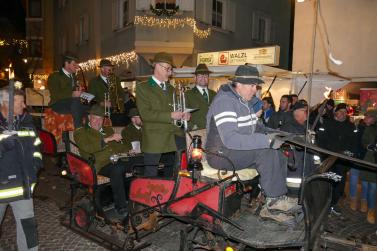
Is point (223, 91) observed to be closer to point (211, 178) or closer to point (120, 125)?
point (211, 178)

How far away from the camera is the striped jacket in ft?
12.5

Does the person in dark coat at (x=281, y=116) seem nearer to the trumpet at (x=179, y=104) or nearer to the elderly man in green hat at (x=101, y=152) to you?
the trumpet at (x=179, y=104)

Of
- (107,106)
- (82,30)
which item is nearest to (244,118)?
(107,106)

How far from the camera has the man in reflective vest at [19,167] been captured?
13.1 feet

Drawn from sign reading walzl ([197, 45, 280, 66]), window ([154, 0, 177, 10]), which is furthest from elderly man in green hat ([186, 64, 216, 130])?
window ([154, 0, 177, 10])

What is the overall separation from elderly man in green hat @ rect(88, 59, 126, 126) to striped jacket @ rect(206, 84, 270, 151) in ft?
11.8

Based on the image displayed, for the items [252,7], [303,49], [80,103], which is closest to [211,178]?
[80,103]

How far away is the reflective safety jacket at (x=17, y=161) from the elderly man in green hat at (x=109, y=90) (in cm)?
300

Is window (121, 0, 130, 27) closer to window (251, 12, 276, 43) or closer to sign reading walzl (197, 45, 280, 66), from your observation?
sign reading walzl (197, 45, 280, 66)

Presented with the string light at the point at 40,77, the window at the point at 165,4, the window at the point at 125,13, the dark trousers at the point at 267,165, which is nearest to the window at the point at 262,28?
the window at the point at 165,4

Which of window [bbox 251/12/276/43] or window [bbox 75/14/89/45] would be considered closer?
window [bbox 251/12/276/43]

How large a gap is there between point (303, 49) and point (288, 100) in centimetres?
606

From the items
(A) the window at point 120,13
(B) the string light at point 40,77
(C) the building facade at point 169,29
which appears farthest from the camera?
(B) the string light at point 40,77

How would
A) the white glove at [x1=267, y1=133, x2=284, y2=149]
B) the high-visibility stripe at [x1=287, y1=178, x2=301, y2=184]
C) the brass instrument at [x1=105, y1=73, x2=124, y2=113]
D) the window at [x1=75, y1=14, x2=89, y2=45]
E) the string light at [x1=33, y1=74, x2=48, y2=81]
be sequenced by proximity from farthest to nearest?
the string light at [x1=33, y1=74, x2=48, y2=81]
the window at [x1=75, y1=14, x2=89, y2=45]
the brass instrument at [x1=105, y1=73, x2=124, y2=113]
the high-visibility stripe at [x1=287, y1=178, x2=301, y2=184]
the white glove at [x1=267, y1=133, x2=284, y2=149]
